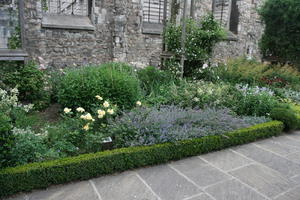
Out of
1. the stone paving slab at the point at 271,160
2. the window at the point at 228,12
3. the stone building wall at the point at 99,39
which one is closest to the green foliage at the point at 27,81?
the stone building wall at the point at 99,39

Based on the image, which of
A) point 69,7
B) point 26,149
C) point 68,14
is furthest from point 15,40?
point 69,7

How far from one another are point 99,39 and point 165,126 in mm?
5129

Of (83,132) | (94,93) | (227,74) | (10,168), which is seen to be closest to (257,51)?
(227,74)

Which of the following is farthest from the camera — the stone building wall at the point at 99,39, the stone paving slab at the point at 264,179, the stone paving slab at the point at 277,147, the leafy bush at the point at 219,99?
the stone building wall at the point at 99,39

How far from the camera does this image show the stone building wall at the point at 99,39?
258 inches

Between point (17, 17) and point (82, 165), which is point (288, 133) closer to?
point (82, 165)

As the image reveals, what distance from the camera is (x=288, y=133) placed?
4477mm

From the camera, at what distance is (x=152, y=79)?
5.90 metres

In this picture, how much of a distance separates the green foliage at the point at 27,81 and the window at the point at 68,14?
231 centimetres

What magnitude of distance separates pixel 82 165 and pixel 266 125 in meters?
3.10

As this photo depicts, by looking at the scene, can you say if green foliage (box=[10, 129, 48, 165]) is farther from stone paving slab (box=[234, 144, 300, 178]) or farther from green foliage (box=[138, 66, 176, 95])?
green foliage (box=[138, 66, 176, 95])

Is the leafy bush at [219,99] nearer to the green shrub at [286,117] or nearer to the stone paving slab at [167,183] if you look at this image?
the green shrub at [286,117]

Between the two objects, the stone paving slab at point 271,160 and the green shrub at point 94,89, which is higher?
the green shrub at point 94,89

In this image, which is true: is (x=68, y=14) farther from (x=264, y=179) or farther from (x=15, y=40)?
(x=264, y=179)
